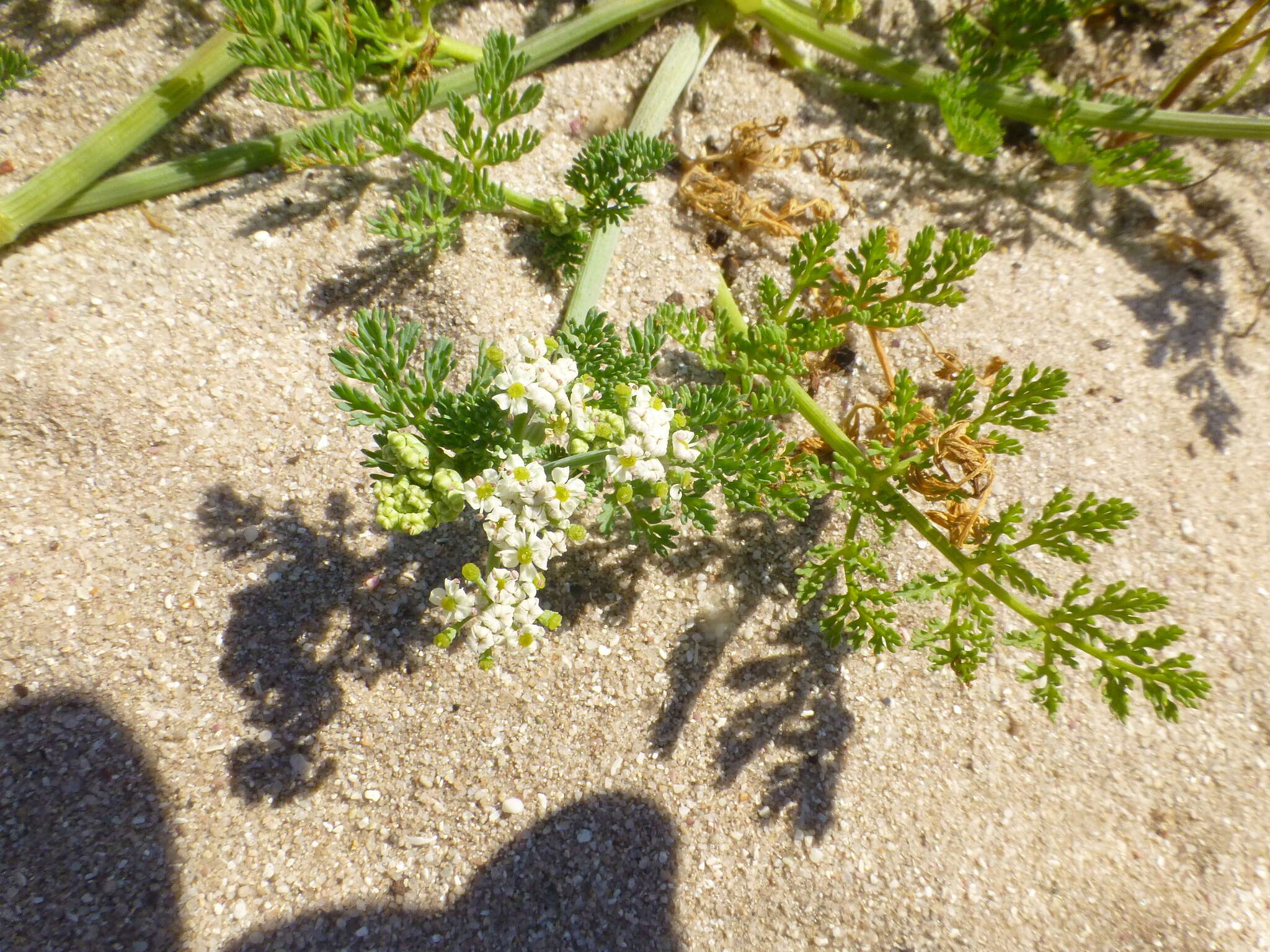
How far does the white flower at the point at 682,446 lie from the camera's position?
181cm

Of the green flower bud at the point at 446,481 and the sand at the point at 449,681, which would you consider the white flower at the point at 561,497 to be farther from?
the sand at the point at 449,681

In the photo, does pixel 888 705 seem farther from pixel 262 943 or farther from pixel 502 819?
pixel 262 943

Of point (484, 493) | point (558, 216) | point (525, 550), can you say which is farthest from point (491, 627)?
point (558, 216)

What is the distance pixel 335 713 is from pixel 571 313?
137 centimetres

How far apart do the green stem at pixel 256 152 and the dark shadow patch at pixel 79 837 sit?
Answer: 5.23 feet

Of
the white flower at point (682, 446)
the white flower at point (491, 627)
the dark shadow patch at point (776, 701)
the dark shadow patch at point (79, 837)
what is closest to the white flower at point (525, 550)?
the white flower at point (491, 627)

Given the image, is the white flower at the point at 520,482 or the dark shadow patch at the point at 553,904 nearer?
the white flower at the point at 520,482

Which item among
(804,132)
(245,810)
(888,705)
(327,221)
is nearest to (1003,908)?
(888,705)

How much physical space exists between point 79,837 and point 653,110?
2.84m

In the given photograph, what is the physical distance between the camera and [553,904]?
2049mm

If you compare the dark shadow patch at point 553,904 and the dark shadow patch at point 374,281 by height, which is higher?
the dark shadow patch at point 374,281

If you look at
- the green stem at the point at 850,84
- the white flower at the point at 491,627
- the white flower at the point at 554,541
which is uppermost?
the green stem at the point at 850,84

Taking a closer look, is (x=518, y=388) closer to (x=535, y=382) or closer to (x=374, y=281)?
(x=535, y=382)

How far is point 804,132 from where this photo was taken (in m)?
3.12
